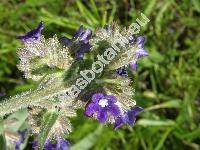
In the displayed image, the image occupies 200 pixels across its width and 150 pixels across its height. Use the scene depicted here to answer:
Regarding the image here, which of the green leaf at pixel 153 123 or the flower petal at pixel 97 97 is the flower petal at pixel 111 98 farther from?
the green leaf at pixel 153 123

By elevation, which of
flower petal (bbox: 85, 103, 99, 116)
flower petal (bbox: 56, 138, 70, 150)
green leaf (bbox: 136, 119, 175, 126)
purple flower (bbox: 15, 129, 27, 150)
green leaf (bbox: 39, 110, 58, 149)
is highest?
green leaf (bbox: 39, 110, 58, 149)

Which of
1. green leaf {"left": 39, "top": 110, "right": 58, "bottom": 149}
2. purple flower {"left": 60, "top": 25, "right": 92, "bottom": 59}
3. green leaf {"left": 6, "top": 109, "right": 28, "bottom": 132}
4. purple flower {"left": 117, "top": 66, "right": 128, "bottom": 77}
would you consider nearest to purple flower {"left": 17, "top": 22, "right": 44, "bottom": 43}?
purple flower {"left": 60, "top": 25, "right": 92, "bottom": 59}

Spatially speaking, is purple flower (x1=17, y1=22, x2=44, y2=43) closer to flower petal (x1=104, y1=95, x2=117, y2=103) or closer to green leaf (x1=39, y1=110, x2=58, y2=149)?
green leaf (x1=39, y1=110, x2=58, y2=149)

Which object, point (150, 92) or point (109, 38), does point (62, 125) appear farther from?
point (150, 92)

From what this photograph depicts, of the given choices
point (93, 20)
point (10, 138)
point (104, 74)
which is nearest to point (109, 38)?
point (104, 74)

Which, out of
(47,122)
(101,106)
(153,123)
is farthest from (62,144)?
(153,123)

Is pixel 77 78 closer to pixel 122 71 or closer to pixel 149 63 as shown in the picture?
pixel 122 71
